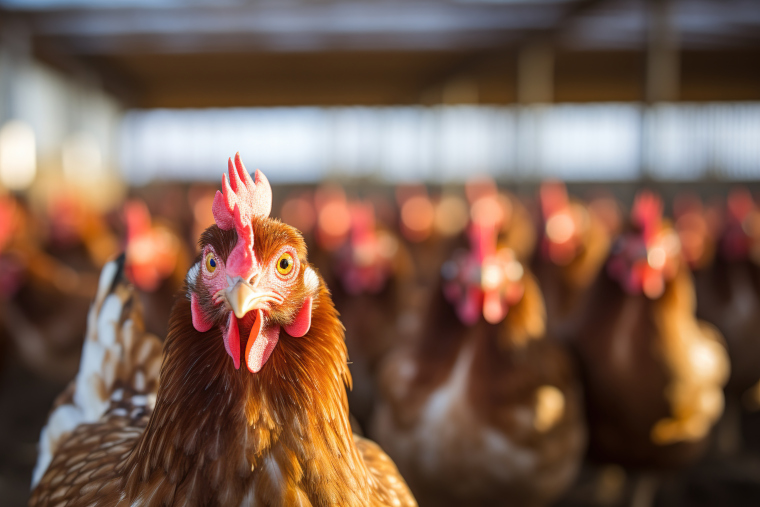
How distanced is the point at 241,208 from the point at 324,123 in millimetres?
14205

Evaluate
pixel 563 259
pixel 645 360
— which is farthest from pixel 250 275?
pixel 563 259

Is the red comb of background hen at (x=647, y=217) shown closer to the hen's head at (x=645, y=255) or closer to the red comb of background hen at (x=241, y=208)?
the hen's head at (x=645, y=255)

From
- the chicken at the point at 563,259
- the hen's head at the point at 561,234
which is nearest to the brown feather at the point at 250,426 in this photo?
the chicken at the point at 563,259

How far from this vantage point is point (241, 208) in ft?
2.77

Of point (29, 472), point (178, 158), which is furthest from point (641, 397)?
point (178, 158)

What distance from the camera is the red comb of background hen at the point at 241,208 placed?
0.81 metres

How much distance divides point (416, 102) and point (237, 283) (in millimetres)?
12775

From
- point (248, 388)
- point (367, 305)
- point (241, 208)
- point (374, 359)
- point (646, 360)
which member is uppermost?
point (241, 208)

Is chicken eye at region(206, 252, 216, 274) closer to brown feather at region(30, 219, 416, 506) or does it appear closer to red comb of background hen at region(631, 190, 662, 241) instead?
brown feather at region(30, 219, 416, 506)

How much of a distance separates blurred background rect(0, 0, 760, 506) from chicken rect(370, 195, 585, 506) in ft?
3.06

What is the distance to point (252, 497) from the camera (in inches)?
31.5

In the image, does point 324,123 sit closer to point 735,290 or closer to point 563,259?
point 563,259

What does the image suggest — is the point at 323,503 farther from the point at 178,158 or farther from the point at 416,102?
the point at 178,158

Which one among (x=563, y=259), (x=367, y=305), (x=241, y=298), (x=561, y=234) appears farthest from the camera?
(x=561, y=234)
